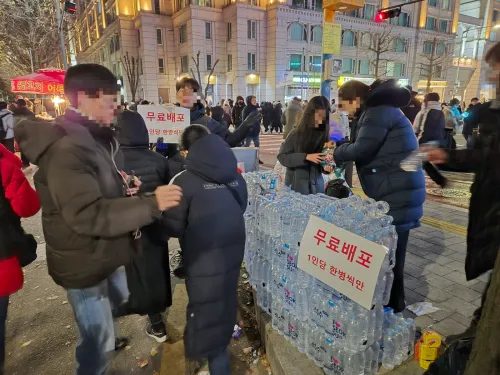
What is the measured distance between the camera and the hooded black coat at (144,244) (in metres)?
2.54

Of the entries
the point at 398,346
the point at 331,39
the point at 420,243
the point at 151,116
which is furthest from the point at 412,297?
the point at 331,39

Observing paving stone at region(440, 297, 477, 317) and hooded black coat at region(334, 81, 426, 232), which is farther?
paving stone at region(440, 297, 477, 317)

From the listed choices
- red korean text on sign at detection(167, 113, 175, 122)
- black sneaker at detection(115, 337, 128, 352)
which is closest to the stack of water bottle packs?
black sneaker at detection(115, 337, 128, 352)

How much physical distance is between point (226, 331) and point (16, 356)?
193cm

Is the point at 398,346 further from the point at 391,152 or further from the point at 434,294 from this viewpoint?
the point at 391,152

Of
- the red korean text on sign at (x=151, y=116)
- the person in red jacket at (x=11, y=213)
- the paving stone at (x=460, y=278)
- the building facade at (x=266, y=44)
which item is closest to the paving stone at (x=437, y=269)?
the paving stone at (x=460, y=278)

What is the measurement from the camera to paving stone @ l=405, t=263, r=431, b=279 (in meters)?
3.62

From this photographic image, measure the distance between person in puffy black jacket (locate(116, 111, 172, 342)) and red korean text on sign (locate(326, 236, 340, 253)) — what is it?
1.24m

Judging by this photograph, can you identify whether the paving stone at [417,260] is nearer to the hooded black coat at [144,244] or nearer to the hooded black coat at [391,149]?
the hooded black coat at [391,149]

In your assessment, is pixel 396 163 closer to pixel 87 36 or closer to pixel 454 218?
pixel 454 218

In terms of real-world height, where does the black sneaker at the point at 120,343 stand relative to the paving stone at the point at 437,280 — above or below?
below

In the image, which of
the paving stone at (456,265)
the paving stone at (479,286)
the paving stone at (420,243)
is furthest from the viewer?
the paving stone at (420,243)

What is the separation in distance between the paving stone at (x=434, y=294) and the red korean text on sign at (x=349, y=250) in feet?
5.90

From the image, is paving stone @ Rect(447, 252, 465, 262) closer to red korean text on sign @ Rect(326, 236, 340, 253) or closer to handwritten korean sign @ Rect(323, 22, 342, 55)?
red korean text on sign @ Rect(326, 236, 340, 253)
